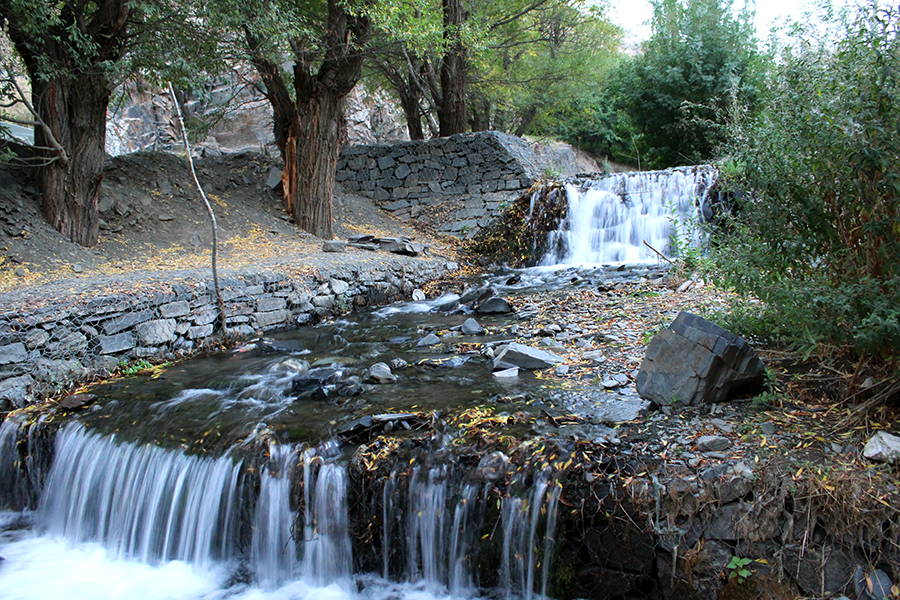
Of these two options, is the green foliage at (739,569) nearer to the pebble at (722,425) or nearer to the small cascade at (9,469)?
the pebble at (722,425)

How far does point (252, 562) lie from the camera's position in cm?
367

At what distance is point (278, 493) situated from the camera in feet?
12.0

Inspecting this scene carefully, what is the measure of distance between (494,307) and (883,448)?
502 centimetres

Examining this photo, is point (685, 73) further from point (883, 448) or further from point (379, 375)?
point (883, 448)

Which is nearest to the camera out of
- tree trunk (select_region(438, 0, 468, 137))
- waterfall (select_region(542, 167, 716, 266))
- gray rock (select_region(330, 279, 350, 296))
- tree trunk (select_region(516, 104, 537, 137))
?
gray rock (select_region(330, 279, 350, 296))

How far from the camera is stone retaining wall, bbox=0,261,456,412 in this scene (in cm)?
516

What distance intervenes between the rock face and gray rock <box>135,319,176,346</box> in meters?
5.06

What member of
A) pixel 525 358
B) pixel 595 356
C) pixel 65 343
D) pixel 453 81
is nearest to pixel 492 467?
pixel 525 358

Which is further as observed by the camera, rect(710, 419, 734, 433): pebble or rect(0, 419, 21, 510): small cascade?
rect(0, 419, 21, 510): small cascade

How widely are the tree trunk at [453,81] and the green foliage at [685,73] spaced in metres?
5.58

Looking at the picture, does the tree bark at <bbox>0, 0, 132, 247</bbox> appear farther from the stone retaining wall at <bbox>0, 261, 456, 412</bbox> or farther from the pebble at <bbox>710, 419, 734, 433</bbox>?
the pebble at <bbox>710, 419, 734, 433</bbox>

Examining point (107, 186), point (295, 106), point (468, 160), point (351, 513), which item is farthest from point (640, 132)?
point (351, 513)

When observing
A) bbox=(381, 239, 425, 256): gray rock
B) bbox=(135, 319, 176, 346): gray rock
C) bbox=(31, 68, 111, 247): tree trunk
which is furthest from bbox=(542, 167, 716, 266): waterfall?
bbox=(31, 68, 111, 247): tree trunk

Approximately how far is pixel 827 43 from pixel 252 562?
4.48 metres
